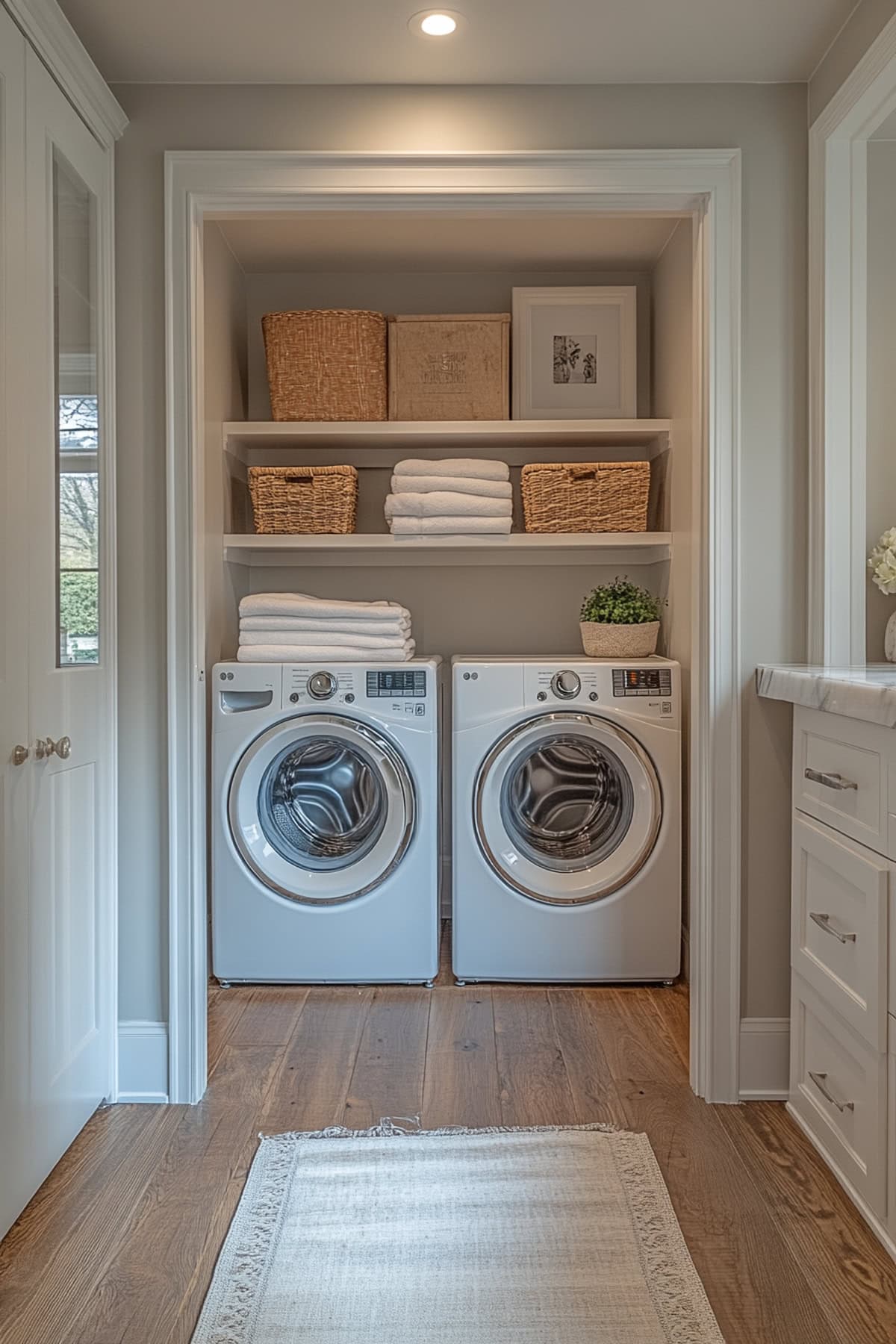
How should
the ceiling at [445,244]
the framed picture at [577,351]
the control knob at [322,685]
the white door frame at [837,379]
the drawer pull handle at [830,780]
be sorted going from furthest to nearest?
1. the framed picture at [577,351]
2. the ceiling at [445,244]
3. the control knob at [322,685]
4. the white door frame at [837,379]
5. the drawer pull handle at [830,780]

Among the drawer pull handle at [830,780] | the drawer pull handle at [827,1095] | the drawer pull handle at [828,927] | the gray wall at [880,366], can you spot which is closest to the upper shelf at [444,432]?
the gray wall at [880,366]

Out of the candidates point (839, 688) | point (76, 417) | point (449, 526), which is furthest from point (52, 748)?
point (449, 526)

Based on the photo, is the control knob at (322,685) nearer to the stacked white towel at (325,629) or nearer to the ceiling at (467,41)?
the stacked white towel at (325,629)

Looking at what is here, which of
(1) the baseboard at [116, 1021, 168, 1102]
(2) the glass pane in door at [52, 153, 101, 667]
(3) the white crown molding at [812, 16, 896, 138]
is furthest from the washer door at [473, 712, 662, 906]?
(3) the white crown molding at [812, 16, 896, 138]

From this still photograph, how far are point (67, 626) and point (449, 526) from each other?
1.38 metres

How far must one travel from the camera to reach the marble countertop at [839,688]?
167 cm

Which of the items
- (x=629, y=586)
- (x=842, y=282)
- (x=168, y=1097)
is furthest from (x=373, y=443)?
(x=168, y=1097)

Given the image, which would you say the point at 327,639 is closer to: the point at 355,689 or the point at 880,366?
the point at 355,689

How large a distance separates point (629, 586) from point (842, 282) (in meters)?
1.20

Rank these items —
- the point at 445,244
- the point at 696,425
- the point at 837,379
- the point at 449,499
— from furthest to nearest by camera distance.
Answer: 1. the point at 445,244
2. the point at 449,499
3. the point at 696,425
4. the point at 837,379

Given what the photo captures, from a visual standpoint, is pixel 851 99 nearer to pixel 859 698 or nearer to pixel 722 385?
pixel 722 385

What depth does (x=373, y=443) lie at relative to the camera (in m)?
3.47

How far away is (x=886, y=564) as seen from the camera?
2.23 metres

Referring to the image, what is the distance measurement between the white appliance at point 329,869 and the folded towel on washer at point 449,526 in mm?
447
